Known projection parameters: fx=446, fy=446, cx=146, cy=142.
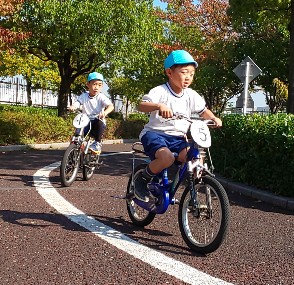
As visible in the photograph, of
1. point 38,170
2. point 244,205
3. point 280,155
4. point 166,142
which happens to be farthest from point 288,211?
point 38,170

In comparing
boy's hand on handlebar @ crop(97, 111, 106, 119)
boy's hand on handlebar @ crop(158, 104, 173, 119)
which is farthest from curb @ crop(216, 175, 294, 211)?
boy's hand on handlebar @ crop(158, 104, 173, 119)

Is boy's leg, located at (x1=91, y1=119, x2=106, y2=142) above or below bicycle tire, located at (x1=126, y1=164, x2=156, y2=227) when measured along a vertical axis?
above

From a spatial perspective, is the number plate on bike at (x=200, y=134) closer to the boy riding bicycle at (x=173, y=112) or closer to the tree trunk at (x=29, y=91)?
the boy riding bicycle at (x=173, y=112)

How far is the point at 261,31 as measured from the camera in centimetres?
2500

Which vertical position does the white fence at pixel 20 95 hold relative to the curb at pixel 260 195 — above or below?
above

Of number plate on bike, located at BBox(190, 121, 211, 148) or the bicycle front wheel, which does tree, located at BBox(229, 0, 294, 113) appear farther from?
the bicycle front wheel

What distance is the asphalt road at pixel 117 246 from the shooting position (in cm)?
301

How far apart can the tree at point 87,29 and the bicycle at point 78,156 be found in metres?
13.5

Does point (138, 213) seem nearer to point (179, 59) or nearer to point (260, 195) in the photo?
point (179, 59)

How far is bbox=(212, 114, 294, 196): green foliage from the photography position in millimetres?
6387

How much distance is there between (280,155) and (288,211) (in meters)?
1.02

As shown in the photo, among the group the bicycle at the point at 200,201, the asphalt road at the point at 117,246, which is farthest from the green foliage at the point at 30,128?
the bicycle at the point at 200,201

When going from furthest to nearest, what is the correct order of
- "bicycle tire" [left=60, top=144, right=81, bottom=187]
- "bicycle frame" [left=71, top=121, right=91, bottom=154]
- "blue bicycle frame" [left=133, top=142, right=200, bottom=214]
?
"bicycle frame" [left=71, top=121, right=91, bottom=154]
"bicycle tire" [left=60, top=144, right=81, bottom=187]
"blue bicycle frame" [left=133, top=142, right=200, bottom=214]

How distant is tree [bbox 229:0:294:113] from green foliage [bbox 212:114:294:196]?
18.7 ft
